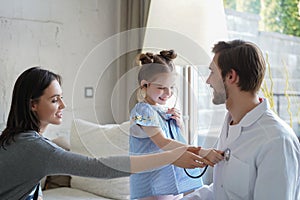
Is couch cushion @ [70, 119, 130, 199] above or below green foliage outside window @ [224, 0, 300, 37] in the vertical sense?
below

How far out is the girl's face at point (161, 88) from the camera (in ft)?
4.33

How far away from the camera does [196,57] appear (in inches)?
54.4

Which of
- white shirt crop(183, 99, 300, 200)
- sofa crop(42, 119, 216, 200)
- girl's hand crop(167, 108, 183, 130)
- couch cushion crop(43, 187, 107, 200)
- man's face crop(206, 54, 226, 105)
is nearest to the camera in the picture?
white shirt crop(183, 99, 300, 200)

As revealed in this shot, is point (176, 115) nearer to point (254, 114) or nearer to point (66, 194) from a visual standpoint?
point (254, 114)

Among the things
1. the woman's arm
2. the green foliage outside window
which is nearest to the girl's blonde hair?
the woman's arm

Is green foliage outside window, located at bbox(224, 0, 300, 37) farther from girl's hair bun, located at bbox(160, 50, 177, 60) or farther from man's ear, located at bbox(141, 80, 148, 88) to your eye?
man's ear, located at bbox(141, 80, 148, 88)

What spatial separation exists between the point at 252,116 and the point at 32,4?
183 cm

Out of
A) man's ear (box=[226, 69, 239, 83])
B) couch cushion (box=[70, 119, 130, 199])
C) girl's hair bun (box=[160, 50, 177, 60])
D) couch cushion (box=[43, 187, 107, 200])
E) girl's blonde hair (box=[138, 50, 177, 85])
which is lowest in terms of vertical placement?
couch cushion (box=[43, 187, 107, 200])

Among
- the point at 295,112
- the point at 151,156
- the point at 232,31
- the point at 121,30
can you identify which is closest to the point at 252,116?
the point at 151,156

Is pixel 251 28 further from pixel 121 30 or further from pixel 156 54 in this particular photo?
pixel 156 54

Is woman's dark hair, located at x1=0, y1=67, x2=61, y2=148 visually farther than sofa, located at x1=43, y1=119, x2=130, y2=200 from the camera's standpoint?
A: No

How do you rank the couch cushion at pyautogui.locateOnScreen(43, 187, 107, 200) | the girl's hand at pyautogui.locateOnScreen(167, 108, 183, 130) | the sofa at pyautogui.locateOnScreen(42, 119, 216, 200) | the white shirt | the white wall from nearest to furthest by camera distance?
the white shirt, the girl's hand at pyautogui.locateOnScreen(167, 108, 183, 130), the sofa at pyautogui.locateOnScreen(42, 119, 216, 200), the couch cushion at pyautogui.locateOnScreen(43, 187, 107, 200), the white wall

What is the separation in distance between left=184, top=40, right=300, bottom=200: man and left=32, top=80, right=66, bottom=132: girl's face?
51 cm

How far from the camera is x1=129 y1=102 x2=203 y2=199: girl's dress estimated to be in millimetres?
1459
